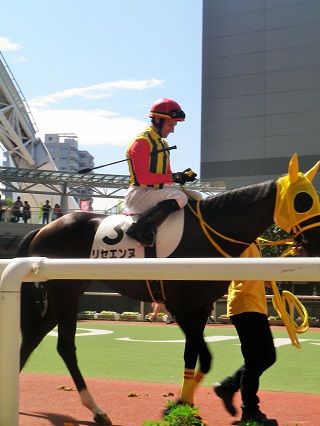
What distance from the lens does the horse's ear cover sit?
4250 mm

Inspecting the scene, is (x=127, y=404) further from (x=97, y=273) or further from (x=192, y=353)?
(x=97, y=273)

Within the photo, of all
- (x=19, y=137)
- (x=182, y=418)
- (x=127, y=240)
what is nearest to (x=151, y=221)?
(x=127, y=240)

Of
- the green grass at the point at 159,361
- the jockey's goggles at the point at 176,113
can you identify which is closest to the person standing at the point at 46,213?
the green grass at the point at 159,361

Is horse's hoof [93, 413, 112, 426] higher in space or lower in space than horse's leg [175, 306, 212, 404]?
lower

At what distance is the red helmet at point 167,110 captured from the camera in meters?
4.82

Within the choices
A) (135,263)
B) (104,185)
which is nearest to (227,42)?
(104,185)

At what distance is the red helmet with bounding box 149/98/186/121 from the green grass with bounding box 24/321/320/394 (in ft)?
7.96

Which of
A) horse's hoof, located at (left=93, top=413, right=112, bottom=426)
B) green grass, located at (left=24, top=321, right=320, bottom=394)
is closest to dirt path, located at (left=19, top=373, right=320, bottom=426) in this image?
horse's hoof, located at (left=93, top=413, right=112, bottom=426)

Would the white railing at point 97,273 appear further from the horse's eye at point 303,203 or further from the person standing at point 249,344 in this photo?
the horse's eye at point 303,203

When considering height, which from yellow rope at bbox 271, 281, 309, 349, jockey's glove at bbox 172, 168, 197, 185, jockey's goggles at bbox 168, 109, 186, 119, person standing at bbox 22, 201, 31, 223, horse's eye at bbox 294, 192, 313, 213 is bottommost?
person standing at bbox 22, 201, 31, 223

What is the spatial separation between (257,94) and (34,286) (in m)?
34.2

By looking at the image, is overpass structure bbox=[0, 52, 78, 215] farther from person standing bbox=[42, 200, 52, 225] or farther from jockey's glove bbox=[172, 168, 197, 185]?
jockey's glove bbox=[172, 168, 197, 185]

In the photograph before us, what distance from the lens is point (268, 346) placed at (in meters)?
4.26

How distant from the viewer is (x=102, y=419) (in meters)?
3.96
